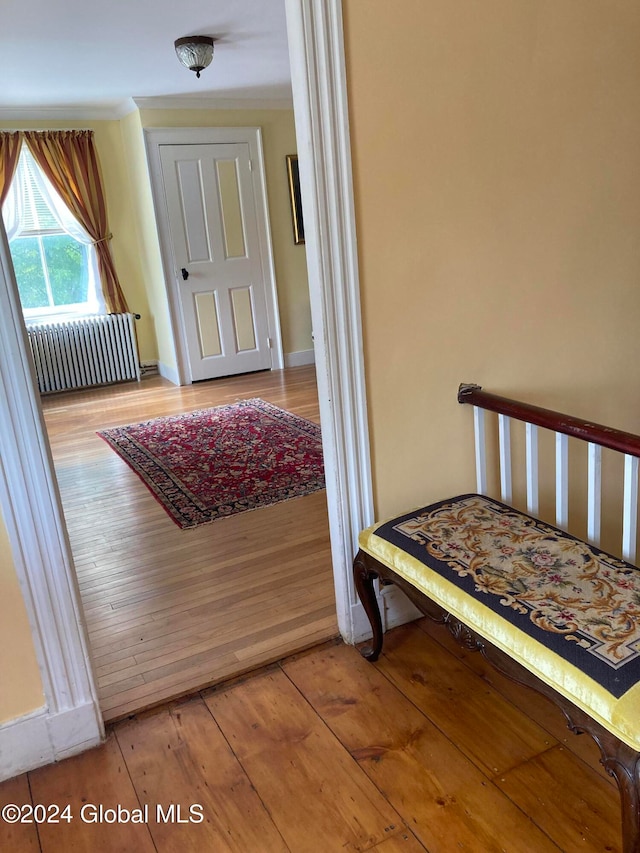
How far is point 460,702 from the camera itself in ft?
5.91


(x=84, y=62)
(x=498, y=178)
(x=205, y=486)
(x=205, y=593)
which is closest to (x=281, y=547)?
(x=205, y=593)

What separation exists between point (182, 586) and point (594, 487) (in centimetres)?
153

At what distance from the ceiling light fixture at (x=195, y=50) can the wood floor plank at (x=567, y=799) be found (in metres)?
3.93

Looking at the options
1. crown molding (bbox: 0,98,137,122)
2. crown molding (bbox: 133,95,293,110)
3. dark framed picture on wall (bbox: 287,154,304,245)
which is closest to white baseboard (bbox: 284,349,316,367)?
dark framed picture on wall (bbox: 287,154,304,245)

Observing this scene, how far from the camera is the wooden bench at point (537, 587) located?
1.20 m

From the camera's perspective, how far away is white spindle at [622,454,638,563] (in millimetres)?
1661

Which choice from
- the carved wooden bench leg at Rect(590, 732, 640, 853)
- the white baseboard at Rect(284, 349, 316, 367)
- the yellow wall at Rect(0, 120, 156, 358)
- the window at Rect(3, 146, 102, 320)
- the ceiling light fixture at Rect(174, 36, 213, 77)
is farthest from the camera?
the white baseboard at Rect(284, 349, 316, 367)

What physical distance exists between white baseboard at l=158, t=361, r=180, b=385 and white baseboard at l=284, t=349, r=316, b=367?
1049mm

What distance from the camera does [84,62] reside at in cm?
414

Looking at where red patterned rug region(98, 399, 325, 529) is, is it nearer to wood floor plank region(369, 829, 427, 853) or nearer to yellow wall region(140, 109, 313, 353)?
yellow wall region(140, 109, 313, 353)

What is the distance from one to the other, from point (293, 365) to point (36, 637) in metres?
4.90

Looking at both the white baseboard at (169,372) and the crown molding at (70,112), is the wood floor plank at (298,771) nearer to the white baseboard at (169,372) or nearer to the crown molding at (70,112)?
the white baseboard at (169,372)

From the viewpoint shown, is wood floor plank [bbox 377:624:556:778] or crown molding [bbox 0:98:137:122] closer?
wood floor plank [bbox 377:624:556:778]

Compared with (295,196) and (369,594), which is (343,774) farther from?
(295,196)
